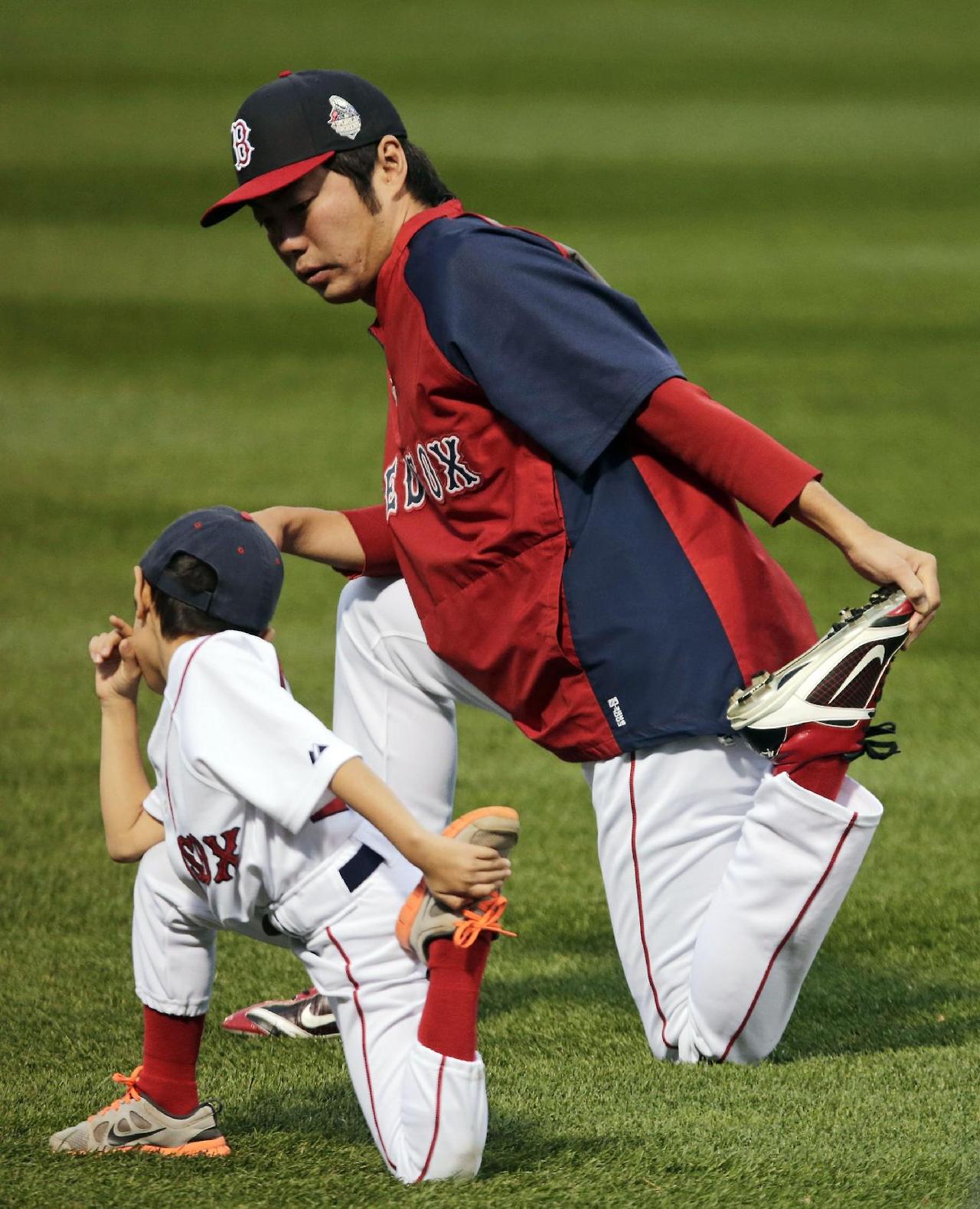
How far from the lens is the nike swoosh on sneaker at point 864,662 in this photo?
2.80 m

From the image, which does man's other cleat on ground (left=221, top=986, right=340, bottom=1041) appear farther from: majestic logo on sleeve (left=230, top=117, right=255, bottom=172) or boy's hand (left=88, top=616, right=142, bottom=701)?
majestic logo on sleeve (left=230, top=117, right=255, bottom=172)

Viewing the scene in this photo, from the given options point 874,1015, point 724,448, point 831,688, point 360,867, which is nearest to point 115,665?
point 360,867

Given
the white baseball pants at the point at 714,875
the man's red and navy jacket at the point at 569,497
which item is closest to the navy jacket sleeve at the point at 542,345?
the man's red and navy jacket at the point at 569,497

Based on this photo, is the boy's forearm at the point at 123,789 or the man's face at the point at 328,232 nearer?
the boy's forearm at the point at 123,789

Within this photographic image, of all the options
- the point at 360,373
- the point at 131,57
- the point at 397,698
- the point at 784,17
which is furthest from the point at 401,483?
the point at 784,17

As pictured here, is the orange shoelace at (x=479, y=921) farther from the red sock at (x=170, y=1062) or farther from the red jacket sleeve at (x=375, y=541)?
the red jacket sleeve at (x=375, y=541)

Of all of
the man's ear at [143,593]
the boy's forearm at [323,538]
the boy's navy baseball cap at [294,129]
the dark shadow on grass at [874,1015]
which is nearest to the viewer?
the man's ear at [143,593]

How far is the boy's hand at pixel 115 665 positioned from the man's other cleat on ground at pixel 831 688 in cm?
95

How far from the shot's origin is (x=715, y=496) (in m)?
3.01

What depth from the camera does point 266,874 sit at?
101 inches

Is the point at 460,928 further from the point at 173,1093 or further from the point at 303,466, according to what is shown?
the point at 303,466

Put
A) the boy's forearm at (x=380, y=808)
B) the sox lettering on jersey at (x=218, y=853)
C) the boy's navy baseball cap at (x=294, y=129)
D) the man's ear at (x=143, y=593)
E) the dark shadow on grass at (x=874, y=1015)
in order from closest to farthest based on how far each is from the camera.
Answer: the boy's forearm at (x=380, y=808)
the sox lettering on jersey at (x=218, y=853)
the man's ear at (x=143, y=593)
the boy's navy baseball cap at (x=294, y=129)
the dark shadow on grass at (x=874, y=1015)

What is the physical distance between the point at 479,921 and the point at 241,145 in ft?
4.36

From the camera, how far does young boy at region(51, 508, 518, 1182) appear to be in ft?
8.01
